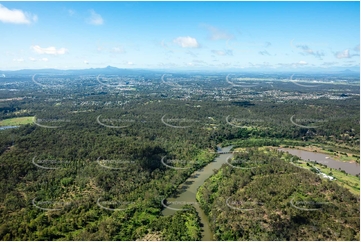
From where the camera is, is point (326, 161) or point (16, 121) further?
point (16, 121)

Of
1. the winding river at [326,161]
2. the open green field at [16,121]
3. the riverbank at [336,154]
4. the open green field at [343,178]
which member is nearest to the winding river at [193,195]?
the open green field at [343,178]

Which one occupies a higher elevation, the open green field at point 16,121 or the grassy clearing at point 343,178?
the grassy clearing at point 343,178

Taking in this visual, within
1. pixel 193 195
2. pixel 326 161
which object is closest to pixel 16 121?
pixel 193 195

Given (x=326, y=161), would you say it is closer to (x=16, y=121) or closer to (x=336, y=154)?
(x=336, y=154)

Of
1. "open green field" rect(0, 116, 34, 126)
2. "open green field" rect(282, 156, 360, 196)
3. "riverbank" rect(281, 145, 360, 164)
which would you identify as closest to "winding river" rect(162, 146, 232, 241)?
"open green field" rect(282, 156, 360, 196)

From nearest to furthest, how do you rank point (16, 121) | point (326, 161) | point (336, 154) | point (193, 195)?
point (193, 195) < point (326, 161) < point (336, 154) < point (16, 121)

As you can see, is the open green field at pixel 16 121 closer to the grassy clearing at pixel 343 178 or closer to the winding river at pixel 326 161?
the winding river at pixel 326 161

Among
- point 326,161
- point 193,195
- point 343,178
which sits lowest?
point 193,195

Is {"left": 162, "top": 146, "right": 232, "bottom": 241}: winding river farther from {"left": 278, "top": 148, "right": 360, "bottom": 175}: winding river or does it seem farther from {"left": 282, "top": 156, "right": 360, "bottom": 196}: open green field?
{"left": 278, "top": 148, "right": 360, "bottom": 175}: winding river

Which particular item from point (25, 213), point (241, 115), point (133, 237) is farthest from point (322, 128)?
point (25, 213)
